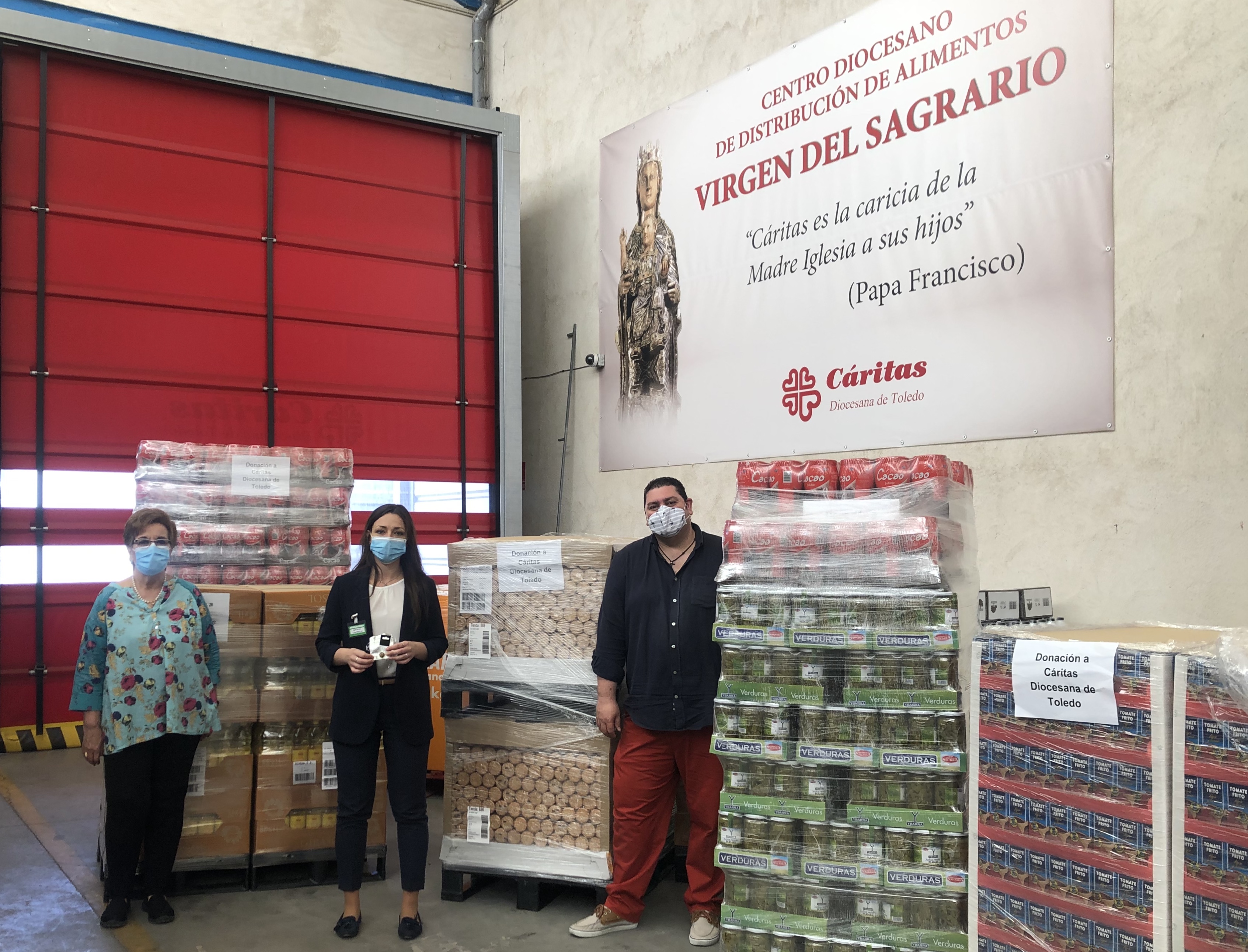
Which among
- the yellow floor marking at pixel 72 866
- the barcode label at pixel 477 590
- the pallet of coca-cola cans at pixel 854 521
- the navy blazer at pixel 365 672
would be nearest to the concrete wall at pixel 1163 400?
the pallet of coca-cola cans at pixel 854 521

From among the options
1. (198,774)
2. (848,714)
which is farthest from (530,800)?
(848,714)

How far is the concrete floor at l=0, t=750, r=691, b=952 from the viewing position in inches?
161

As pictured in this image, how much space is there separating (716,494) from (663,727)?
313 centimetres

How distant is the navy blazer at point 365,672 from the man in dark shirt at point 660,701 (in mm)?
731

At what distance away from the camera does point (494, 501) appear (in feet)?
29.0

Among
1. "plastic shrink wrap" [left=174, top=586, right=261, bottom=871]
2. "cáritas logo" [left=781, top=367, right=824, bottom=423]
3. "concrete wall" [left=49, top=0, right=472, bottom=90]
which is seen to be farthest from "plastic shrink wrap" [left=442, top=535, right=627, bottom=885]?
"concrete wall" [left=49, top=0, right=472, bottom=90]

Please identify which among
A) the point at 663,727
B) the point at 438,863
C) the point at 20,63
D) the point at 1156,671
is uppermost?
the point at 20,63

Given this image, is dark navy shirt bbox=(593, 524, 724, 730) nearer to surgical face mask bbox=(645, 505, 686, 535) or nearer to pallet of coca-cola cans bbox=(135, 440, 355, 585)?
surgical face mask bbox=(645, 505, 686, 535)

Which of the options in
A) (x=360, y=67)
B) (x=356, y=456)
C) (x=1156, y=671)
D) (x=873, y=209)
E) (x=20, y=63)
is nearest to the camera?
(x=1156, y=671)

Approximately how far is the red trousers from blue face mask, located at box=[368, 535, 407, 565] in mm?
1231

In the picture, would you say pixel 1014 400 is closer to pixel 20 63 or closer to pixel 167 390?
pixel 167 390

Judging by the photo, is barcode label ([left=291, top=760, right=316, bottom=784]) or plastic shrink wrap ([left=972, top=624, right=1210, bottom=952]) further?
barcode label ([left=291, top=760, right=316, bottom=784])

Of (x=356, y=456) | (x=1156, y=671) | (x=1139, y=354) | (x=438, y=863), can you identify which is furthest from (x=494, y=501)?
(x=1156, y=671)

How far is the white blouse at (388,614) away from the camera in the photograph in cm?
427
